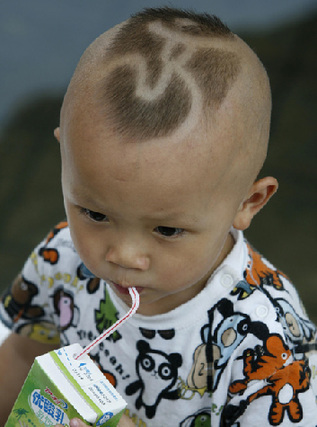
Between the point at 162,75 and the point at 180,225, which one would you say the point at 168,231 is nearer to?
the point at 180,225

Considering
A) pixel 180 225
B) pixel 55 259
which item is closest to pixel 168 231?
pixel 180 225

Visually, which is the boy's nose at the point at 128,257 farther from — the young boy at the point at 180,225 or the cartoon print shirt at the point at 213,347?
the cartoon print shirt at the point at 213,347

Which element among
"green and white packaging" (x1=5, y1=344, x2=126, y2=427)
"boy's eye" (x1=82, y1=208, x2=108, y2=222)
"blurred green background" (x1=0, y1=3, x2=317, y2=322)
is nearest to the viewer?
"green and white packaging" (x1=5, y1=344, x2=126, y2=427)

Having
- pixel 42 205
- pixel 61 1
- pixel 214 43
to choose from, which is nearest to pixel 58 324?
pixel 214 43

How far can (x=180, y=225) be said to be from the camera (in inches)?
35.5

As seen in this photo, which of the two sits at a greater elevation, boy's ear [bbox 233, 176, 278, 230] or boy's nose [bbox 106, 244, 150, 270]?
boy's nose [bbox 106, 244, 150, 270]

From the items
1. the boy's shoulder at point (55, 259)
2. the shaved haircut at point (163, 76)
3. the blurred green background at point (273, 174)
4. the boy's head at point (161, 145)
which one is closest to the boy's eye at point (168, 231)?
the boy's head at point (161, 145)

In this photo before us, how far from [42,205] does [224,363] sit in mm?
1132

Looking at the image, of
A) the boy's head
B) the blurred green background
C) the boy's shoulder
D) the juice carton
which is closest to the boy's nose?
the boy's head

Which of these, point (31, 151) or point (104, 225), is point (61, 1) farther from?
point (104, 225)

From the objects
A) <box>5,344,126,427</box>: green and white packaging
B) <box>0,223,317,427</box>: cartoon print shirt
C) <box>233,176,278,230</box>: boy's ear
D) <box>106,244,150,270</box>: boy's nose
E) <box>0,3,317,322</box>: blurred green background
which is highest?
<box>106,244,150,270</box>: boy's nose

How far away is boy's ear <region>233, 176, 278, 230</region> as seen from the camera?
1007mm

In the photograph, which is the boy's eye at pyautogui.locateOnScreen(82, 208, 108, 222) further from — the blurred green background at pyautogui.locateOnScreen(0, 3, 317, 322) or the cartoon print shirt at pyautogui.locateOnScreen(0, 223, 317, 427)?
the blurred green background at pyautogui.locateOnScreen(0, 3, 317, 322)

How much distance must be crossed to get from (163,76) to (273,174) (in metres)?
1.32
